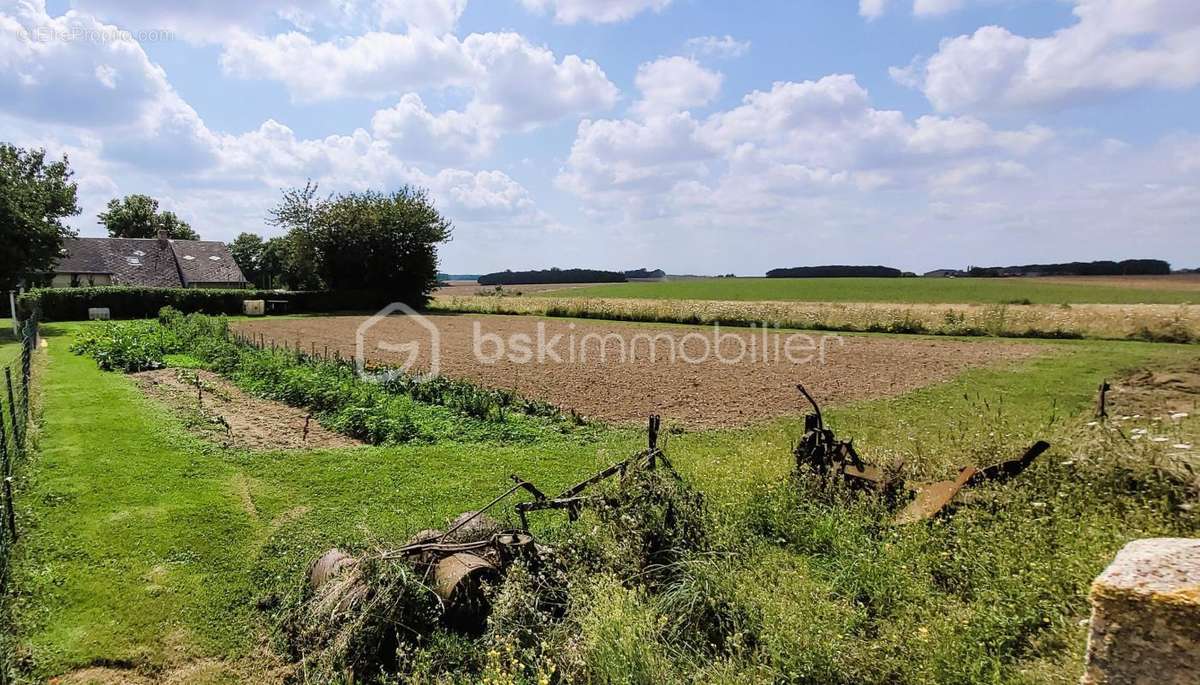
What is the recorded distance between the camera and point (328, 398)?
10727 mm

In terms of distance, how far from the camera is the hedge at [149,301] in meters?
30.7

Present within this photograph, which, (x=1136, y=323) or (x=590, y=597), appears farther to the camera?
(x=1136, y=323)

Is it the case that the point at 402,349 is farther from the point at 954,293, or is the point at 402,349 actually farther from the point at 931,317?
the point at 954,293

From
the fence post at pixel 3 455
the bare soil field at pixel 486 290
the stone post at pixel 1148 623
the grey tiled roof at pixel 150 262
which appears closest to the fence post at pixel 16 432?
the fence post at pixel 3 455

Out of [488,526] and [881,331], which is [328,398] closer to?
[488,526]

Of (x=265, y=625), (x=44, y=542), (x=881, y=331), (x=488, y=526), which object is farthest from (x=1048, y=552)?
(x=881, y=331)

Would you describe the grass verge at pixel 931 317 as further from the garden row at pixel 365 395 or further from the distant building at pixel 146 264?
the distant building at pixel 146 264

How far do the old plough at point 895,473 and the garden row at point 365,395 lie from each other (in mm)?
5105

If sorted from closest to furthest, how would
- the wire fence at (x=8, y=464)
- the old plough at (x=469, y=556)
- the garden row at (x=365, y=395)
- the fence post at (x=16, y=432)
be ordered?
the old plough at (x=469, y=556)
the wire fence at (x=8, y=464)
the fence post at (x=16, y=432)
the garden row at (x=365, y=395)

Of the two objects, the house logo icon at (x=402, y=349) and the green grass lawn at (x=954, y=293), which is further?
the green grass lawn at (x=954, y=293)

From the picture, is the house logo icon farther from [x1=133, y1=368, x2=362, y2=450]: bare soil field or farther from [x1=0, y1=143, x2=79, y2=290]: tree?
[x1=0, y1=143, x2=79, y2=290]: tree

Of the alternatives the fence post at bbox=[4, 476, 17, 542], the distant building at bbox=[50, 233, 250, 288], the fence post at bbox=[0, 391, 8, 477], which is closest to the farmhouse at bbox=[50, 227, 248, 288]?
the distant building at bbox=[50, 233, 250, 288]

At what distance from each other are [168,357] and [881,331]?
2623 cm

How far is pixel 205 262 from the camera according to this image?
172 feet
